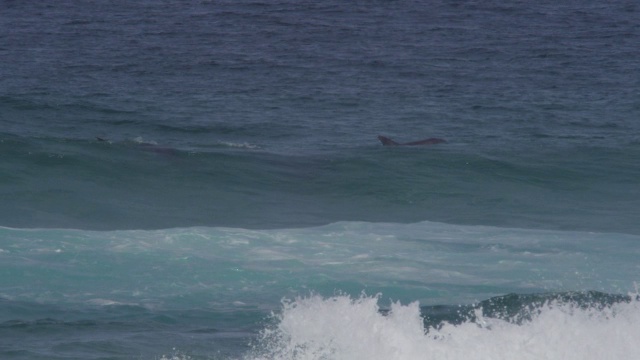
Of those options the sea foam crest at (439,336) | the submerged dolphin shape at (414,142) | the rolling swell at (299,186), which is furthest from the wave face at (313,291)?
the submerged dolphin shape at (414,142)

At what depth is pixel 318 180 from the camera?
20.6m

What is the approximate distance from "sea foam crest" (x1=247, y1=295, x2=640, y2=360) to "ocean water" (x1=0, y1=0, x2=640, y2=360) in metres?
0.03

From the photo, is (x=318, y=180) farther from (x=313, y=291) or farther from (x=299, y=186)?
(x=313, y=291)

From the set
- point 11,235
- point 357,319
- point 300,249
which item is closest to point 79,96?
point 11,235

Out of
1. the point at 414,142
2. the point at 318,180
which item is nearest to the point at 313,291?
the point at 318,180

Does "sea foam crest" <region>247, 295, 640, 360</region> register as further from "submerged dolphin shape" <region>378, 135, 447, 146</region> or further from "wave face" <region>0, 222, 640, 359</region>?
A: "submerged dolphin shape" <region>378, 135, 447, 146</region>

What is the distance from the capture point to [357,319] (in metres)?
10.1

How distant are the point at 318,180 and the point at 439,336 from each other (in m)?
11.0

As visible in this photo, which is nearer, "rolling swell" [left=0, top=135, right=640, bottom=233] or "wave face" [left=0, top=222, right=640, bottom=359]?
"wave face" [left=0, top=222, right=640, bottom=359]

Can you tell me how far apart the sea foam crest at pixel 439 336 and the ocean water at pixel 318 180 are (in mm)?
29

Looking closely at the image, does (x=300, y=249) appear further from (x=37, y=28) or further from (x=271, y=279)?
(x=37, y=28)

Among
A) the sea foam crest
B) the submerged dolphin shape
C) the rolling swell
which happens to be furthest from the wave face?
the submerged dolphin shape

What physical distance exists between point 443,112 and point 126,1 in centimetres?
1367

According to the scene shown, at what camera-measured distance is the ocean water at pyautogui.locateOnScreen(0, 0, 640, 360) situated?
10.7 meters
